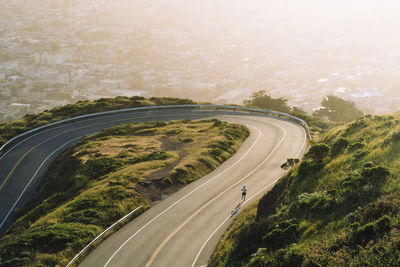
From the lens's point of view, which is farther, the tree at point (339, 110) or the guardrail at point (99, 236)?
the tree at point (339, 110)

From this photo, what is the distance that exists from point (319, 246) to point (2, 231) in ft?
102

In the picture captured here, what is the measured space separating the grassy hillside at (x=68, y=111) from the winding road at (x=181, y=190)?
104 inches

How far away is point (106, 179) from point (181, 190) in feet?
23.7

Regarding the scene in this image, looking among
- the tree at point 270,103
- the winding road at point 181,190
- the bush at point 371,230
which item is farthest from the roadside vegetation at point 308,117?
the bush at point 371,230

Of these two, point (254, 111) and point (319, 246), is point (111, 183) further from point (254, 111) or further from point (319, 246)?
point (254, 111)

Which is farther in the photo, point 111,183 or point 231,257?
point 111,183

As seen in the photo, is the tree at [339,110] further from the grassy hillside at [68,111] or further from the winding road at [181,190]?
the grassy hillside at [68,111]

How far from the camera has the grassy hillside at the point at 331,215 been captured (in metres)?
16.3

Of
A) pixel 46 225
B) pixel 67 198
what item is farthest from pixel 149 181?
pixel 46 225

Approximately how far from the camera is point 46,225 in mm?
28859

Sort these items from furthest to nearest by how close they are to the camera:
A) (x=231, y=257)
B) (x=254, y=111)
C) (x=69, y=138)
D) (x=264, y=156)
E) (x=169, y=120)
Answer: (x=254, y=111), (x=169, y=120), (x=69, y=138), (x=264, y=156), (x=231, y=257)

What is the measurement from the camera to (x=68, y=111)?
67125mm

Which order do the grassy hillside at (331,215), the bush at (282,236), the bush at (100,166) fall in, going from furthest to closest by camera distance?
1. the bush at (100,166)
2. the bush at (282,236)
3. the grassy hillside at (331,215)

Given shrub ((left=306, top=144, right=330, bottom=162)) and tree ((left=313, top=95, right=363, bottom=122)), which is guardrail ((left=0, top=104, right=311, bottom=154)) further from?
shrub ((left=306, top=144, right=330, bottom=162))
